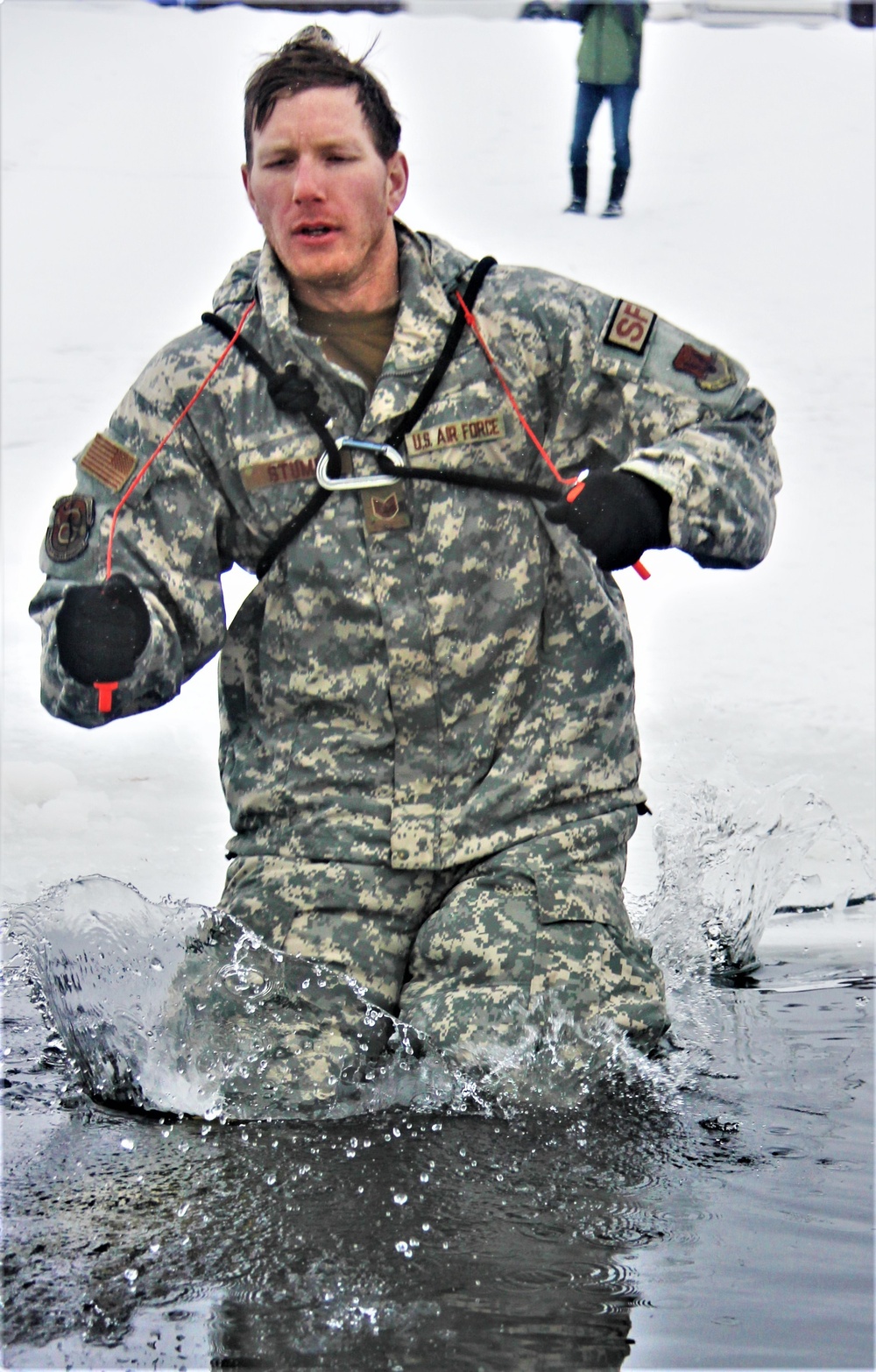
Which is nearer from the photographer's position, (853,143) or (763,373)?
(763,373)

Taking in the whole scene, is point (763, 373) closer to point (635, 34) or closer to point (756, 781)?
point (635, 34)

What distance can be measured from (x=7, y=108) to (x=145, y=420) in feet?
31.6

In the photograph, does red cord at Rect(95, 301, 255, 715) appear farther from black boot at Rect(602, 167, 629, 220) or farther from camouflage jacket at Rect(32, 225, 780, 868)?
black boot at Rect(602, 167, 629, 220)

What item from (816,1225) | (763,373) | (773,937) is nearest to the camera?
(816,1225)

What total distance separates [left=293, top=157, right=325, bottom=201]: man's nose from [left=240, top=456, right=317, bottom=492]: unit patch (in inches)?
16.0

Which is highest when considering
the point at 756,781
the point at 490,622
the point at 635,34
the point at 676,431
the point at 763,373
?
the point at 635,34

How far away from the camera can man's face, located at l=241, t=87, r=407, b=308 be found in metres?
2.80

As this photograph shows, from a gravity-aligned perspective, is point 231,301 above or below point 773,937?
above

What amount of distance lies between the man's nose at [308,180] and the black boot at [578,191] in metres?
7.63

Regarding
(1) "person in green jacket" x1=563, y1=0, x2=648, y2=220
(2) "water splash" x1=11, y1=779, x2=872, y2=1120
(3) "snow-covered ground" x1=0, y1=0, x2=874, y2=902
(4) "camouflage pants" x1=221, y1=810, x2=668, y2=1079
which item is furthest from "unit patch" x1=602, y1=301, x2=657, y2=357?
(1) "person in green jacket" x1=563, y1=0, x2=648, y2=220

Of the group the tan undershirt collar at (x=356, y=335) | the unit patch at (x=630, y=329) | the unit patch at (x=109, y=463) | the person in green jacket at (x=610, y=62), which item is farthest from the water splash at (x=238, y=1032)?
the person in green jacket at (x=610, y=62)

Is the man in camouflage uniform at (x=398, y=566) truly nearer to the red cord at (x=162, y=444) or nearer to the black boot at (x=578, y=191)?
the red cord at (x=162, y=444)

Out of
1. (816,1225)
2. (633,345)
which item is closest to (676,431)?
(633,345)

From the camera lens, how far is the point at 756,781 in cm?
459
